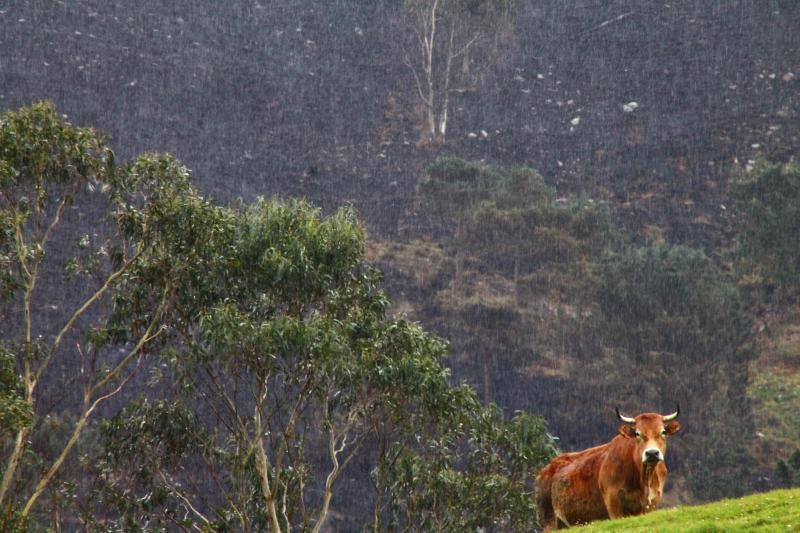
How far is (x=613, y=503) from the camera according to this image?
1722cm

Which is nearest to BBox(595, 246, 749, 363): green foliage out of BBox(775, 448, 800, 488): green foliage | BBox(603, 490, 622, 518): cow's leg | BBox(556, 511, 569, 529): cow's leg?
BBox(775, 448, 800, 488): green foliage

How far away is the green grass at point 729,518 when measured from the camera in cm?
1470

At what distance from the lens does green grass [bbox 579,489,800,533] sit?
14.7 m

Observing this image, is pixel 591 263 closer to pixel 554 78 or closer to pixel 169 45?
pixel 554 78

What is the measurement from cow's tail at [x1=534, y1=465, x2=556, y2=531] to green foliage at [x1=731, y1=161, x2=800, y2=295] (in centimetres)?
3739

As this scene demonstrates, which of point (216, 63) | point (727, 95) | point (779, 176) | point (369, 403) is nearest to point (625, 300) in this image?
point (779, 176)

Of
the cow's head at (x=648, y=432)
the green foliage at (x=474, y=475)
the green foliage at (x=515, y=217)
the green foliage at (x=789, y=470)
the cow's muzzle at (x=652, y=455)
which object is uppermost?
the green foliage at (x=515, y=217)

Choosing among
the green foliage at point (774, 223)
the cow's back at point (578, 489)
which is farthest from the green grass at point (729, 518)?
the green foliage at point (774, 223)

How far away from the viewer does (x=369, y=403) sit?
80.3 ft

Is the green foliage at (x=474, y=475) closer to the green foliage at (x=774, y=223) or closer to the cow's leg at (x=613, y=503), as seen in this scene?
the cow's leg at (x=613, y=503)

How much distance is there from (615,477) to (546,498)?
6.86 feet

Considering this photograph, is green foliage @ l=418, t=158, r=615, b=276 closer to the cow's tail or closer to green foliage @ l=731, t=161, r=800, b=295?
green foliage @ l=731, t=161, r=800, b=295

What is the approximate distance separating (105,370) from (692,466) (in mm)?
28285

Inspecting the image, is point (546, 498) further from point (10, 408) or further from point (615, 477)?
point (10, 408)
